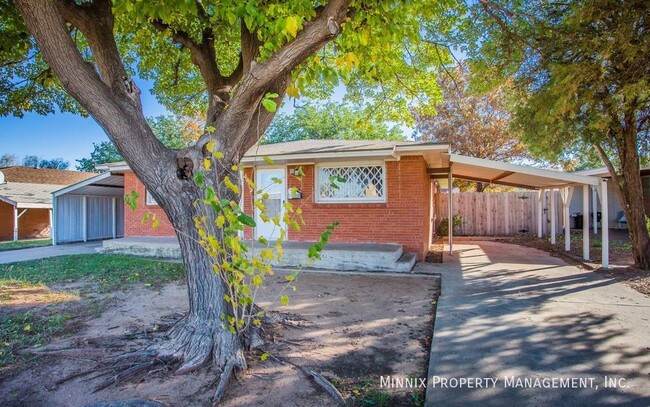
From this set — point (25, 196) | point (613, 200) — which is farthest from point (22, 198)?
point (613, 200)

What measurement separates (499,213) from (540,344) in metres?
14.3

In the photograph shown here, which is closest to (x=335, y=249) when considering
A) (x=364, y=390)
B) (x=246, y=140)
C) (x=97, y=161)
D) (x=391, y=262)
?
(x=391, y=262)

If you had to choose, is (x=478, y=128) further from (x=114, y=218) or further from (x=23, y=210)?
(x=23, y=210)

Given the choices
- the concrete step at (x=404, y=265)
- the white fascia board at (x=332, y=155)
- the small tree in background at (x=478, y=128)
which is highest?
the small tree in background at (x=478, y=128)

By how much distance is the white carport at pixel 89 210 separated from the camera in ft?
48.1

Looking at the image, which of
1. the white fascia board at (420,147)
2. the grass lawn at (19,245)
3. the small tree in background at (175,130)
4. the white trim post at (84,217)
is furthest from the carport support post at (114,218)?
the white fascia board at (420,147)

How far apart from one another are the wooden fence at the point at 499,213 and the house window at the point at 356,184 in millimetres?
8150

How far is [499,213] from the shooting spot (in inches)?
664

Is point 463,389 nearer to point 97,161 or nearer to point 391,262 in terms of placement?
point 391,262

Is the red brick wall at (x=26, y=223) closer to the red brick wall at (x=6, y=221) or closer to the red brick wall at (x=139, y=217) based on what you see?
the red brick wall at (x=6, y=221)

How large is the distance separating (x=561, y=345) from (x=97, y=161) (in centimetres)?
3330

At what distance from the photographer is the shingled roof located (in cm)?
2355

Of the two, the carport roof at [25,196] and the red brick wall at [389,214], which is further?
the carport roof at [25,196]

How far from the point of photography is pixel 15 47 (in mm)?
5469
